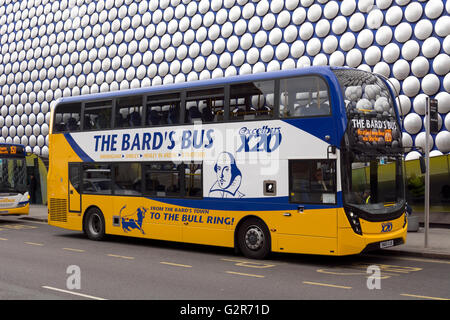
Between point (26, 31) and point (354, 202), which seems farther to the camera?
point (26, 31)

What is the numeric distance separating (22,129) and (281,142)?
32.0 m

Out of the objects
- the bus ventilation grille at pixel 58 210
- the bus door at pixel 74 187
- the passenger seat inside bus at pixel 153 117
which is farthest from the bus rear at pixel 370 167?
the bus ventilation grille at pixel 58 210

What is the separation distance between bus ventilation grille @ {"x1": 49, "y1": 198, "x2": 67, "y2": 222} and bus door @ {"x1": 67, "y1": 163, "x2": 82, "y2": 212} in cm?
32

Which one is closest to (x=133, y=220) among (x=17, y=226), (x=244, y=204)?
(x=244, y=204)

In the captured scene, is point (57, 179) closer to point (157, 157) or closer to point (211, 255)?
point (157, 157)

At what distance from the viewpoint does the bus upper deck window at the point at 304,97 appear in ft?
35.9

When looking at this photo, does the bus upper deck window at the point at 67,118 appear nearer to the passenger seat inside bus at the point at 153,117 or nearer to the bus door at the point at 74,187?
the bus door at the point at 74,187

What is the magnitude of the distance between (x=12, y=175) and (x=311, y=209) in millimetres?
13581

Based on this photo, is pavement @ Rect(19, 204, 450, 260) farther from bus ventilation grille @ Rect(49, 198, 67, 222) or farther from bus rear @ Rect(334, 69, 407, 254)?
bus ventilation grille @ Rect(49, 198, 67, 222)

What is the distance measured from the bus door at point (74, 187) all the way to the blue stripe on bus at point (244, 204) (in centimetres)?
332

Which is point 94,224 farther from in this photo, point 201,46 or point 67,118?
point 201,46

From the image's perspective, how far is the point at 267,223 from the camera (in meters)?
11.8
